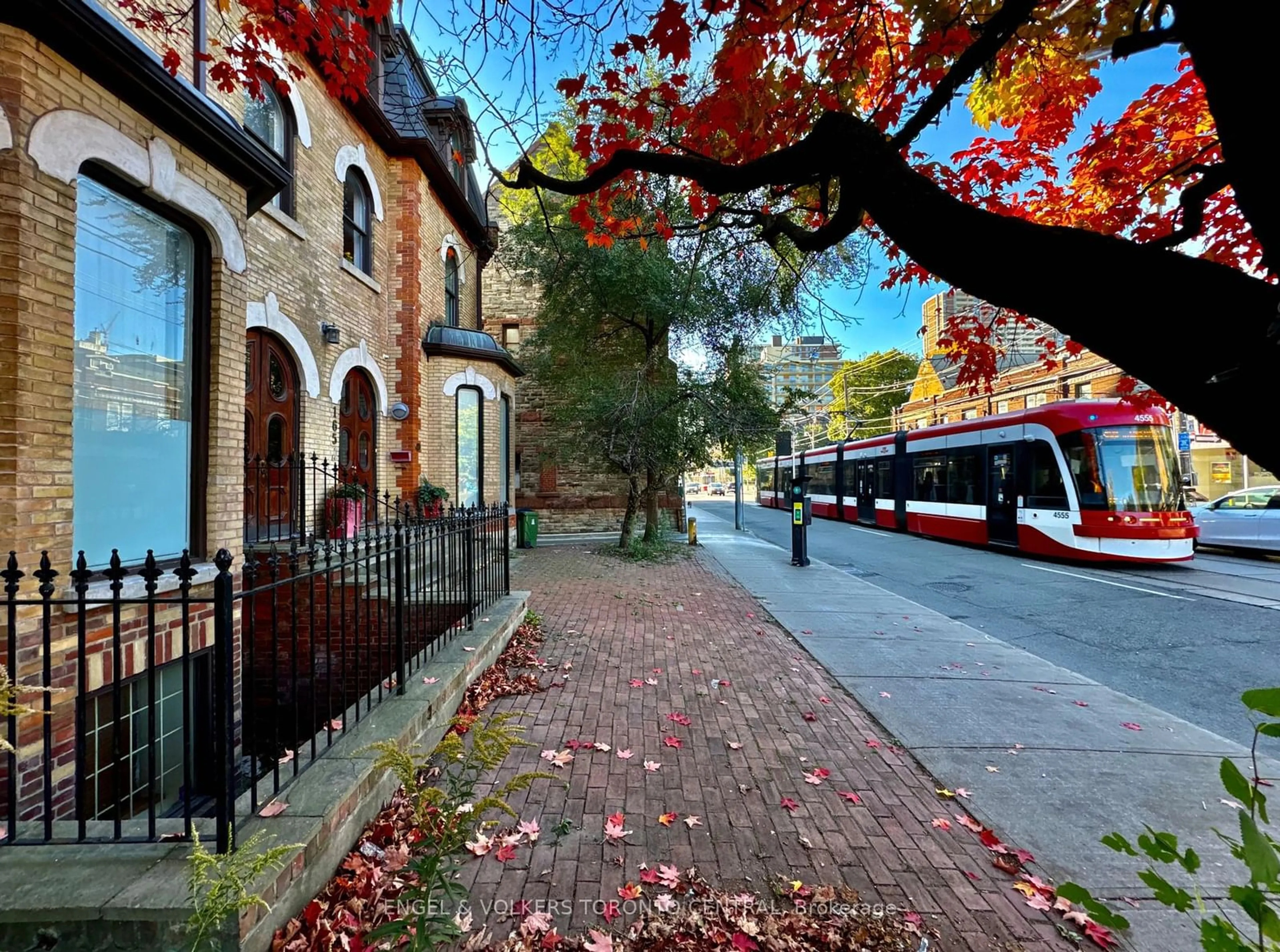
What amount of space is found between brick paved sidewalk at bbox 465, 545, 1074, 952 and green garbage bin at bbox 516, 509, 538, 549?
954 centimetres

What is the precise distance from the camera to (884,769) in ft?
12.3

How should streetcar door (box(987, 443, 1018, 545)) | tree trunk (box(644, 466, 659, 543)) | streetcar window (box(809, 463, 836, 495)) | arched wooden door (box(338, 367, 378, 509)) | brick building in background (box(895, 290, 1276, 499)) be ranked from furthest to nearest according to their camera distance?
streetcar window (box(809, 463, 836, 495)) → brick building in background (box(895, 290, 1276, 499)) → tree trunk (box(644, 466, 659, 543)) → streetcar door (box(987, 443, 1018, 545)) → arched wooden door (box(338, 367, 378, 509))

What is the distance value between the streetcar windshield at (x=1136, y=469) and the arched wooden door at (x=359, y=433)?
13.5 metres

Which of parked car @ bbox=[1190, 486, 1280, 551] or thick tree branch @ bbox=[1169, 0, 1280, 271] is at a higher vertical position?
thick tree branch @ bbox=[1169, 0, 1280, 271]

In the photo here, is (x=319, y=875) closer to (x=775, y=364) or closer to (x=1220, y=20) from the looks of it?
(x=1220, y=20)

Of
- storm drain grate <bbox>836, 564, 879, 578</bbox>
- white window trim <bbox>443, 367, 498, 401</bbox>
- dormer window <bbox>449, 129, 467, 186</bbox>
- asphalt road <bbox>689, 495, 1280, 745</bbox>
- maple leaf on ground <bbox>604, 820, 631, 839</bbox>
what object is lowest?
asphalt road <bbox>689, 495, 1280, 745</bbox>

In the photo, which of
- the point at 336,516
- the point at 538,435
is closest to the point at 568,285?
the point at 538,435

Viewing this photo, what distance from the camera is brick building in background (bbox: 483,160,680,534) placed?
Answer: 63.0 ft

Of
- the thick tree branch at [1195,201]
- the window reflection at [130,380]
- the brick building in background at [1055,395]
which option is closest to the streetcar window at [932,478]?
the brick building in background at [1055,395]

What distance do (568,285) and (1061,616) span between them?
11440 millimetres

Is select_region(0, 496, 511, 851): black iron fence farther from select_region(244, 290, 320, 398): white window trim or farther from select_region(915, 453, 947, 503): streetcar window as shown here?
select_region(915, 453, 947, 503): streetcar window

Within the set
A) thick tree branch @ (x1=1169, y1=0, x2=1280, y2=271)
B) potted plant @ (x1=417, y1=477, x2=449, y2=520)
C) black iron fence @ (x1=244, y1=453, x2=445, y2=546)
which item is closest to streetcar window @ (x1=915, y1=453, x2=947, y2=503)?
potted plant @ (x1=417, y1=477, x2=449, y2=520)

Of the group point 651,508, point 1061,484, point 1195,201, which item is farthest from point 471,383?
point 1061,484

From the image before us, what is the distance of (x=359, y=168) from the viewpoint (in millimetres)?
10195
